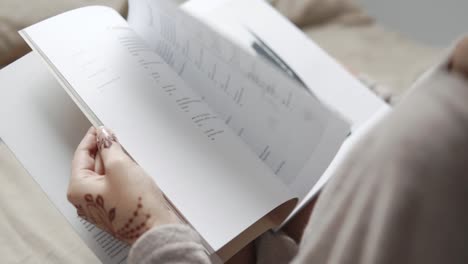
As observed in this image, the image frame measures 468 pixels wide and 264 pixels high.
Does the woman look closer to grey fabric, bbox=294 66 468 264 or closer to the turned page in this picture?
grey fabric, bbox=294 66 468 264

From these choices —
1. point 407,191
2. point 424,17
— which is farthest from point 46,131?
point 424,17

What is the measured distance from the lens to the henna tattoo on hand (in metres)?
0.43

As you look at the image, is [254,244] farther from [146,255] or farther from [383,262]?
[383,262]

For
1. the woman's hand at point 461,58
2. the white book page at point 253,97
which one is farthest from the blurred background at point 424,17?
the woman's hand at point 461,58

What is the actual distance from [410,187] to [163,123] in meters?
0.32

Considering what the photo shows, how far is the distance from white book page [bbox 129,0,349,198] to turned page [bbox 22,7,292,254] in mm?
14

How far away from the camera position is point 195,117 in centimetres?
52

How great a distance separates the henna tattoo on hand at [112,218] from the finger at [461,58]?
276 mm

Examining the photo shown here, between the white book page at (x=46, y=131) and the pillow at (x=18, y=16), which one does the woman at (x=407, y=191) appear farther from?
the pillow at (x=18, y=16)

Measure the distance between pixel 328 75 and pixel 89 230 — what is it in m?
0.41

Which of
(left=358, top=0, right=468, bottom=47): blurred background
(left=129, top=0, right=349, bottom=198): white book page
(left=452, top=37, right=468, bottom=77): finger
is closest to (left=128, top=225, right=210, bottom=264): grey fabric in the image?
(left=129, top=0, right=349, bottom=198): white book page

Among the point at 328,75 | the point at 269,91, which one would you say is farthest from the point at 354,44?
the point at 269,91

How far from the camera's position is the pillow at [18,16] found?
0.63 meters

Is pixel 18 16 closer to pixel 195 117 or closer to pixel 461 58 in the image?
pixel 195 117
